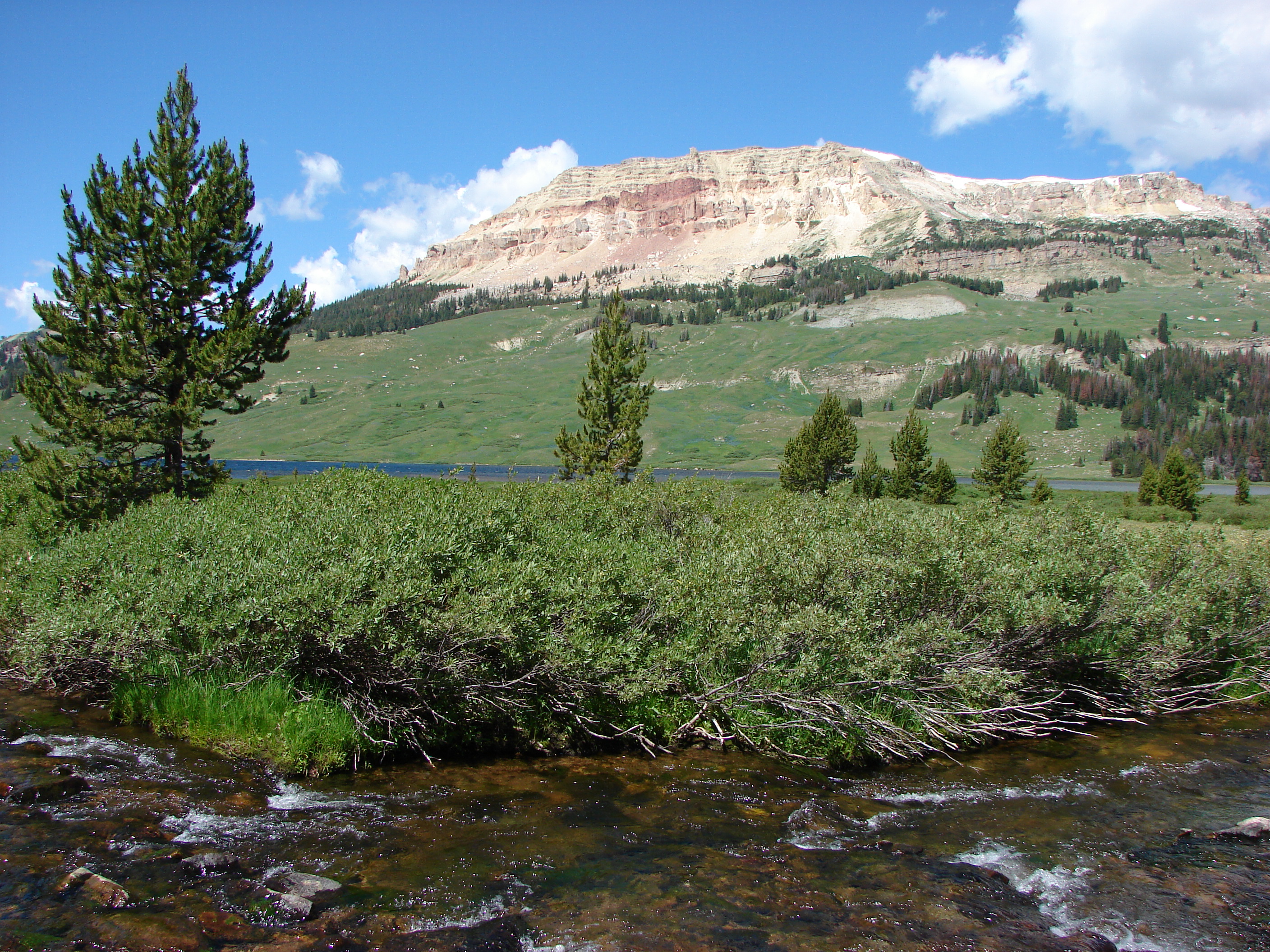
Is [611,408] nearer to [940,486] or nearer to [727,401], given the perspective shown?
[940,486]

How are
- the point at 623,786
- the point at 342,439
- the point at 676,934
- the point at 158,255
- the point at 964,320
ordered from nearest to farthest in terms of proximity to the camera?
the point at 676,934, the point at 623,786, the point at 158,255, the point at 342,439, the point at 964,320

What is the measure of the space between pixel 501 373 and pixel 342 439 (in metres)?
55.9

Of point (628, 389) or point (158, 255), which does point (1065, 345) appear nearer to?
point (628, 389)

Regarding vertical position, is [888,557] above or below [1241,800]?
above

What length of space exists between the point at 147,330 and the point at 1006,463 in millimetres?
54691

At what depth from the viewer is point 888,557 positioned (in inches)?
574

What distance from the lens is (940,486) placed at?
56750mm

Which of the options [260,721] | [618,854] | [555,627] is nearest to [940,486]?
[555,627]

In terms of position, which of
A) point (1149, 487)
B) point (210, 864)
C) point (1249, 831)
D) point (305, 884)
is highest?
point (1149, 487)

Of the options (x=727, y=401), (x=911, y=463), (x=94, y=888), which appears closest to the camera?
(x=94, y=888)

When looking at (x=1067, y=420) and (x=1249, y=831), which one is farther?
(x=1067, y=420)

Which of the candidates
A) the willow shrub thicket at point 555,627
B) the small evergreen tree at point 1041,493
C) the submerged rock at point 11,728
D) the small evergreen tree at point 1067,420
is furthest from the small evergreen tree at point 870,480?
the small evergreen tree at point 1067,420

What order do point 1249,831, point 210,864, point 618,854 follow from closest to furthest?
point 210,864
point 618,854
point 1249,831

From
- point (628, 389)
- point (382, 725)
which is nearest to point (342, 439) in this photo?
point (628, 389)
